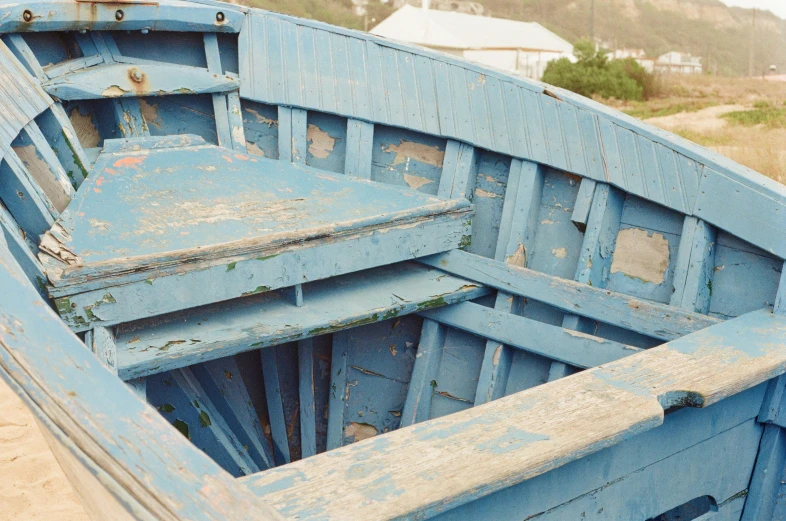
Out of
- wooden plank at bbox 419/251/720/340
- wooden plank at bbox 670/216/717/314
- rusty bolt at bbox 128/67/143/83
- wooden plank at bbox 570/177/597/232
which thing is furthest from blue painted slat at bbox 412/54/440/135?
rusty bolt at bbox 128/67/143/83

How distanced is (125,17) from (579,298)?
2.15m

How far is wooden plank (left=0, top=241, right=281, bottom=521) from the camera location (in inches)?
35.3

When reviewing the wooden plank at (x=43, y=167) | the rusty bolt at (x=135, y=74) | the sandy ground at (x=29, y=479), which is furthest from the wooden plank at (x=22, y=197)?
the rusty bolt at (x=135, y=74)

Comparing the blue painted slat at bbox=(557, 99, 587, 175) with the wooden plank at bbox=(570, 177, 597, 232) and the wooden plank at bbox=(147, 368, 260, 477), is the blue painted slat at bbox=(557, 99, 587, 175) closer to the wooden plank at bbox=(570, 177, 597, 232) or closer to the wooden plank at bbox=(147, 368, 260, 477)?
the wooden plank at bbox=(570, 177, 597, 232)

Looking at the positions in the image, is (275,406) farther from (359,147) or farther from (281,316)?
(359,147)

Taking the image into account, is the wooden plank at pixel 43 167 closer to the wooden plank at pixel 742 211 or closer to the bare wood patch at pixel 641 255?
the bare wood patch at pixel 641 255

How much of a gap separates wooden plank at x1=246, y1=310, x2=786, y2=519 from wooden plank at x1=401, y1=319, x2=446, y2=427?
1.13 metres

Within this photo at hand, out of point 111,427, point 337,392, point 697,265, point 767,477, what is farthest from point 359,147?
point 111,427

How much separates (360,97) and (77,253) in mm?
1378

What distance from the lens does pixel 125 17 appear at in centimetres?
305

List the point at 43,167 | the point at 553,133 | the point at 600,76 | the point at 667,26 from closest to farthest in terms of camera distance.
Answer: the point at 43,167
the point at 553,133
the point at 600,76
the point at 667,26

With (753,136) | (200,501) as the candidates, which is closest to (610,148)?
(200,501)

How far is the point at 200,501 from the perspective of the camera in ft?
2.94

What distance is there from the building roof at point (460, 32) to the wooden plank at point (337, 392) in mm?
26612
